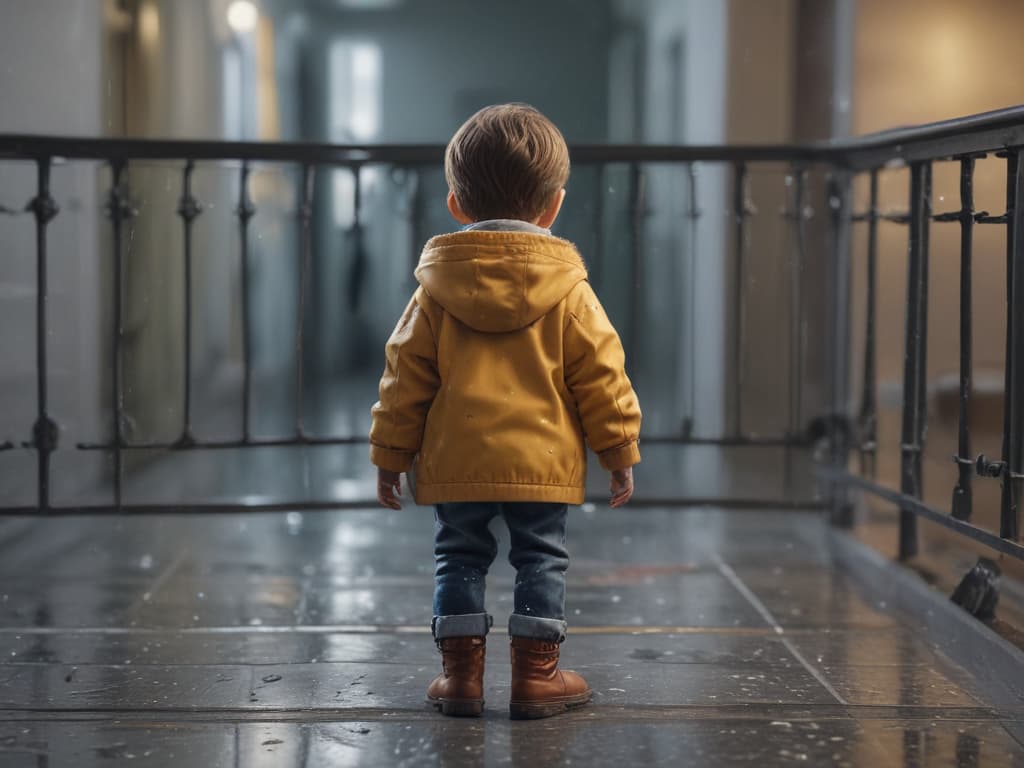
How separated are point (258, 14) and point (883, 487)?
2498 mm

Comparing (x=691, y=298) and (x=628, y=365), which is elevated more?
(x=691, y=298)

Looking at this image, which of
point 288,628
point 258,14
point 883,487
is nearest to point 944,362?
point 883,487

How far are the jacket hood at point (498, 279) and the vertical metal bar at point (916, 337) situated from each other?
1132mm

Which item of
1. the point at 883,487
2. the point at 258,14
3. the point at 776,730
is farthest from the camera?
the point at 258,14

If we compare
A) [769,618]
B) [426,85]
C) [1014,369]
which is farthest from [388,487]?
[426,85]

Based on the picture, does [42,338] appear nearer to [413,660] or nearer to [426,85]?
[413,660]

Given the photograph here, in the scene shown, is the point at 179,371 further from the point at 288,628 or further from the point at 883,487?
Answer: the point at 883,487

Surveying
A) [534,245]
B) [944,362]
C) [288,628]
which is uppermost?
[534,245]

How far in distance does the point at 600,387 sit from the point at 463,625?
1.42 ft

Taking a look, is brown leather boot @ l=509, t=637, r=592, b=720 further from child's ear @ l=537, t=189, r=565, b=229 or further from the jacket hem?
child's ear @ l=537, t=189, r=565, b=229

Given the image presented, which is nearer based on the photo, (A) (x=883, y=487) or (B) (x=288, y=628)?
(B) (x=288, y=628)

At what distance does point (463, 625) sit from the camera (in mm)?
1997

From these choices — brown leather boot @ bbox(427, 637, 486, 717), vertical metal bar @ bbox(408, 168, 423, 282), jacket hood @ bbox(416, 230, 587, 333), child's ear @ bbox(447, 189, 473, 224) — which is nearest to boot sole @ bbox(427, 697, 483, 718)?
brown leather boot @ bbox(427, 637, 486, 717)

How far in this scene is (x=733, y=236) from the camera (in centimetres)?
393
